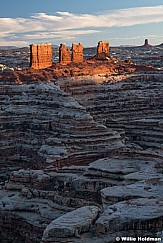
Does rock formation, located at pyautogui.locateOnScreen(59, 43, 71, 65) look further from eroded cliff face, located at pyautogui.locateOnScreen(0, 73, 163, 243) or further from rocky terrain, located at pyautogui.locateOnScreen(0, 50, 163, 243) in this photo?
eroded cliff face, located at pyautogui.locateOnScreen(0, 73, 163, 243)

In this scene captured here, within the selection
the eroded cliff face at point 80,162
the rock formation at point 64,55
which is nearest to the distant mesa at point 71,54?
the rock formation at point 64,55

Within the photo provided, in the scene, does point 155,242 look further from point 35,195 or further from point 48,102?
point 48,102

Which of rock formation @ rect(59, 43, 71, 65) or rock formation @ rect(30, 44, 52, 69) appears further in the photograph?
rock formation @ rect(59, 43, 71, 65)

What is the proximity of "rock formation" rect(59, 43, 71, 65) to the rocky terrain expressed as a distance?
29.8 ft

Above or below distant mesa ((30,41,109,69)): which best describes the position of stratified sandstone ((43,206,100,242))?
below

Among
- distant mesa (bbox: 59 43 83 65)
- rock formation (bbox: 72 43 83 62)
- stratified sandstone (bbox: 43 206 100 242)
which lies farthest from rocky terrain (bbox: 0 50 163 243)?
rock formation (bbox: 72 43 83 62)

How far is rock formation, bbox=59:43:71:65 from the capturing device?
219 ft

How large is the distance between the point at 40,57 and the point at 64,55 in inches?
191

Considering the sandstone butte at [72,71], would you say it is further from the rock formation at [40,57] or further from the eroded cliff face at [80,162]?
the eroded cliff face at [80,162]

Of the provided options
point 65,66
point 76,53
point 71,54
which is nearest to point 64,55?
point 76,53

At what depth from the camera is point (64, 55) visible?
6800 centimetres

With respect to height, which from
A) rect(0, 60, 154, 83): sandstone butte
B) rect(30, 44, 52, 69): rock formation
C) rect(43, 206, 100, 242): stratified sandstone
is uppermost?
rect(30, 44, 52, 69): rock formation

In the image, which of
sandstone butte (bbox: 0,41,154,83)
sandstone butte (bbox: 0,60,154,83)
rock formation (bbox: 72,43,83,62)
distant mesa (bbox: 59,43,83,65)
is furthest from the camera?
rock formation (bbox: 72,43,83,62)

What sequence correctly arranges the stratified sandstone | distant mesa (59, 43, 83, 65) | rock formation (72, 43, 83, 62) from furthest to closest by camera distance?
rock formation (72, 43, 83, 62), distant mesa (59, 43, 83, 65), the stratified sandstone
